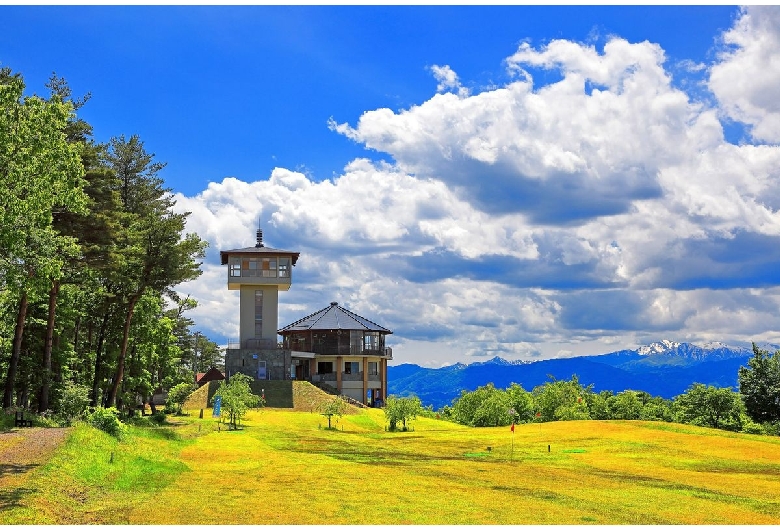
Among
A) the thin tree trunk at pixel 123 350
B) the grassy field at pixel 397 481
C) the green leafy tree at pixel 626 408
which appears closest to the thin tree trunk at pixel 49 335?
the grassy field at pixel 397 481

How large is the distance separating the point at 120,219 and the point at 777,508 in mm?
38372

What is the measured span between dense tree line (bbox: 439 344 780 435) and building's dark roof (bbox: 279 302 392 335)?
61.5 ft

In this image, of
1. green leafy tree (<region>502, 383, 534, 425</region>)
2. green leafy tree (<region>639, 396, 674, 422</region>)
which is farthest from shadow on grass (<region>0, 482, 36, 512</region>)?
green leafy tree (<region>639, 396, 674, 422</region>)

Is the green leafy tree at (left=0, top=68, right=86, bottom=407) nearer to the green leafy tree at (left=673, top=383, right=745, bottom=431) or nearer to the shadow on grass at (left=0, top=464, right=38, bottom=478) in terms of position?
the shadow on grass at (left=0, top=464, right=38, bottom=478)

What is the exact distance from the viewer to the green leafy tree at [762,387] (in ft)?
222

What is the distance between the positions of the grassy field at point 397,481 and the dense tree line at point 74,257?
6.77 metres

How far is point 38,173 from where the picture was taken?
2609 cm

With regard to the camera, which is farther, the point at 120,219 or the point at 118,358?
the point at 118,358

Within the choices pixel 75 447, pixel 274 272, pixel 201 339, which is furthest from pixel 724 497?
pixel 201 339

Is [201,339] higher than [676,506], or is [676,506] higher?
[201,339]

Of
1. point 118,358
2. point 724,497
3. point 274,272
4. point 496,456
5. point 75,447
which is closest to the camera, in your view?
point 724,497

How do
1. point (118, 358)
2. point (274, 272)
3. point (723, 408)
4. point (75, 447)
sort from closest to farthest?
point (75, 447), point (118, 358), point (723, 408), point (274, 272)

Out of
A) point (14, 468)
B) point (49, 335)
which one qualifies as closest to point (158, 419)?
point (49, 335)

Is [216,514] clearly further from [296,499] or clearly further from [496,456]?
[496,456]
